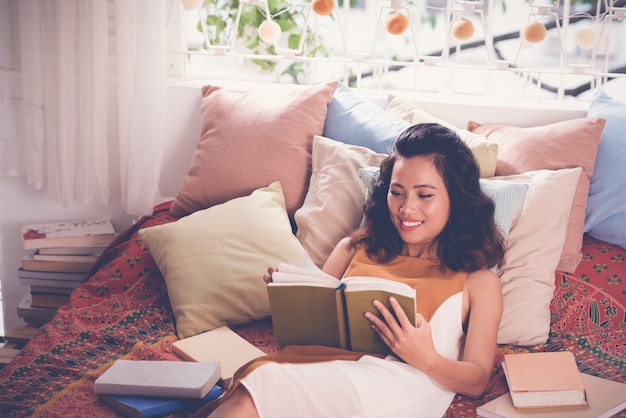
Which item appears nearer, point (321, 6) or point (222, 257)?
point (222, 257)

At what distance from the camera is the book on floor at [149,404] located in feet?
4.70

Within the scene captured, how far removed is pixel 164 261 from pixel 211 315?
0.24m

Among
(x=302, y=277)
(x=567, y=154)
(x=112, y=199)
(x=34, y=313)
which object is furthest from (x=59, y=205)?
(x=567, y=154)

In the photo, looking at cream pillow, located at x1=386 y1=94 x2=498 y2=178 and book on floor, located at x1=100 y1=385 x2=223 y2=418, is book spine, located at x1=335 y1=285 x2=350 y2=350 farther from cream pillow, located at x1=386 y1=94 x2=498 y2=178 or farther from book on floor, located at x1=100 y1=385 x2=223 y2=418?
cream pillow, located at x1=386 y1=94 x2=498 y2=178

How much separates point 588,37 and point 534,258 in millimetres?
989

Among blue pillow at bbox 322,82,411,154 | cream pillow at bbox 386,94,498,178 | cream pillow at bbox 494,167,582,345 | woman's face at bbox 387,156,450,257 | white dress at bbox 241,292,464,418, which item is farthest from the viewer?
blue pillow at bbox 322,82,411,154

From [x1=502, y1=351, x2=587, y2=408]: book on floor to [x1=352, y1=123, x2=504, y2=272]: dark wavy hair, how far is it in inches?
9.7

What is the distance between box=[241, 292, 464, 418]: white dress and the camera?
134cm

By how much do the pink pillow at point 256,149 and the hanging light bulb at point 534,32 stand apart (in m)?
0.71

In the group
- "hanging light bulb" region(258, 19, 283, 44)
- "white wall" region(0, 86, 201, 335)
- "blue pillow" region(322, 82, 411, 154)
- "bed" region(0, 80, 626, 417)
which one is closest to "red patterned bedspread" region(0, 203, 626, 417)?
"bed" region(0, 80, 626, 417)

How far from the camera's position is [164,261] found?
199 centimetres

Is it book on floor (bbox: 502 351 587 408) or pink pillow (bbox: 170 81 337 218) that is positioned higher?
pink pillow (bbox: 170 81 337 218)

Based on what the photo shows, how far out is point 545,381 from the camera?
4.88 ft

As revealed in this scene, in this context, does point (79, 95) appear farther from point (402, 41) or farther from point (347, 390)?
point (347, 390)
